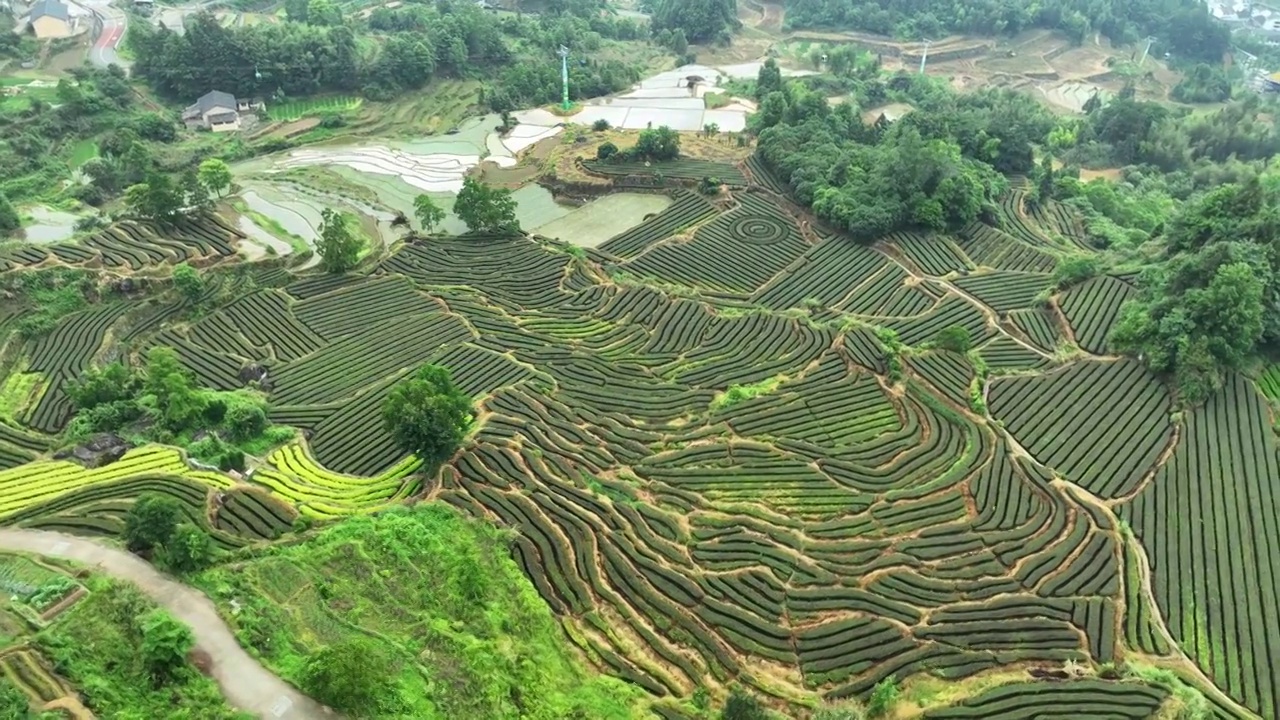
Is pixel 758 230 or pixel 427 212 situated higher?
pixel 427 212

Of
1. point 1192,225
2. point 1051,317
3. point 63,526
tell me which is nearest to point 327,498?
Result: point 63,526

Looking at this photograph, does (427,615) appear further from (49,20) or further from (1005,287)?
(49,20)

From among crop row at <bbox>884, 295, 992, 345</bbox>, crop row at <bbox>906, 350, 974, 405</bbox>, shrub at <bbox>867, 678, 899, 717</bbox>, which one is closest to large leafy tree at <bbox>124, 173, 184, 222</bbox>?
crop row at <bbox>884, 295, 992, 345</bbox>

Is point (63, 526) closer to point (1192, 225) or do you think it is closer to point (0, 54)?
point (1192, 225)

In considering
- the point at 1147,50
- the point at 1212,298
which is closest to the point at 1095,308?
the point at 1212,298

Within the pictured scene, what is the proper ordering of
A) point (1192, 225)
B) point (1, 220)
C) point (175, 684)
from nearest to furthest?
point (175, 684) < point (1192, 225) < point (1, 220)

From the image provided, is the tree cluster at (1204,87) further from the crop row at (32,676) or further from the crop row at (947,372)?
the crop row at (32,676)
